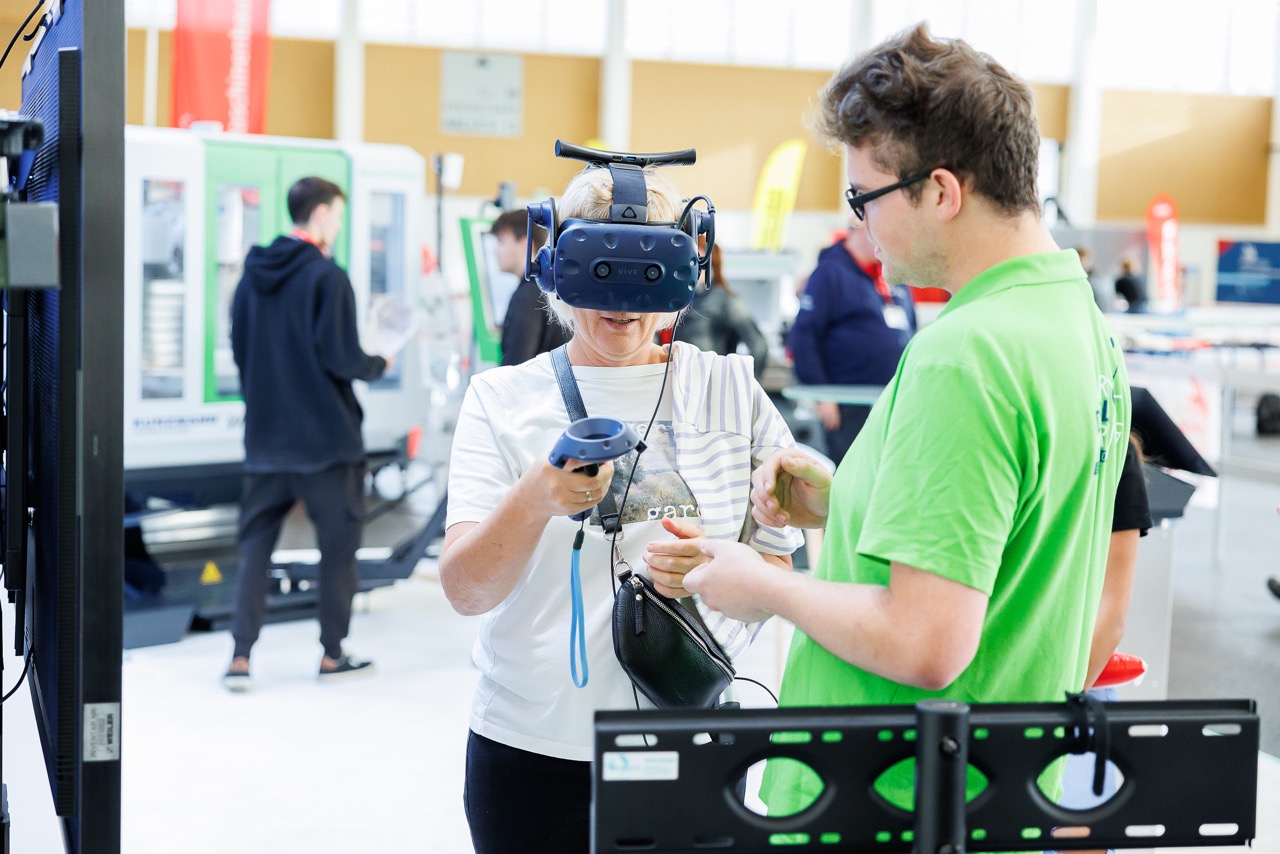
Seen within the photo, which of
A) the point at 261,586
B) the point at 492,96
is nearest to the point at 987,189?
the point at 261,586

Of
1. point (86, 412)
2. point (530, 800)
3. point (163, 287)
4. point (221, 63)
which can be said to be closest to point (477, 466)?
point (530, 800)

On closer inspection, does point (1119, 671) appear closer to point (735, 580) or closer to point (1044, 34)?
point (735, 580)

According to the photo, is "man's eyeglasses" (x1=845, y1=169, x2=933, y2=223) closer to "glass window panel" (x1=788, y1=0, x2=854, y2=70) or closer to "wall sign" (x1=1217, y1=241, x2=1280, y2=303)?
"wall sign" (x1=1217, y1=241, x2=1280, y2=303)

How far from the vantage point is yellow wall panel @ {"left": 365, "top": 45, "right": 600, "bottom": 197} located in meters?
14.8

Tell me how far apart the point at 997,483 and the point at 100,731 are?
2.40 ft

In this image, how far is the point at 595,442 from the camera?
1116 mm

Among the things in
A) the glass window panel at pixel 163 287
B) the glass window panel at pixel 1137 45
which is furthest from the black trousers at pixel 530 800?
the glass window panel at pixel 1137 45

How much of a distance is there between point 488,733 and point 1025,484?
0.75m

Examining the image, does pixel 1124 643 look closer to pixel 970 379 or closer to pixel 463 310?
pixel 970 379

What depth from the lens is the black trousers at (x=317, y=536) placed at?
13.5 ft

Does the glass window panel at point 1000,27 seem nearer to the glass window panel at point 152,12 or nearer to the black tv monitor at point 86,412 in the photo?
the glass window panel at point 152,12

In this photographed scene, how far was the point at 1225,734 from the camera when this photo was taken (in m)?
0.91

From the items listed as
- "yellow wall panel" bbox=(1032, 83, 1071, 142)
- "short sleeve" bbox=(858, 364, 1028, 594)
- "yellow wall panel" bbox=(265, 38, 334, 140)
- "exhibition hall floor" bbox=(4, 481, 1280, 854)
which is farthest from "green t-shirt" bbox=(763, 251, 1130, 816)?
"yellow wall panel" bbox=(1032, 83, 1071, 142)

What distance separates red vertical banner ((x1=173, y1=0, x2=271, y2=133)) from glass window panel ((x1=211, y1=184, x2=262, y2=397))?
0.95m
